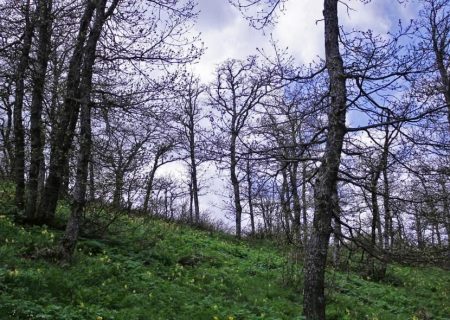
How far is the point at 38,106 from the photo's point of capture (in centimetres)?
1259

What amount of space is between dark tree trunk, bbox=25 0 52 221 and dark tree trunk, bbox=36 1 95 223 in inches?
11.1

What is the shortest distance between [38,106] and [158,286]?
20.6ft

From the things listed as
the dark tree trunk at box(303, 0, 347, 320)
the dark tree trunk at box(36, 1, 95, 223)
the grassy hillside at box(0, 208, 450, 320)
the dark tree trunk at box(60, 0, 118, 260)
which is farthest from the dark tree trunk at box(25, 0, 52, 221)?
the dark tree trunk at box(303, 0, 347, 320)

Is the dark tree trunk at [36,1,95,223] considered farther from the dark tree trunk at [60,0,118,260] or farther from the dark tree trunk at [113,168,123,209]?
the dark tree trunk at [113,168,123,209]

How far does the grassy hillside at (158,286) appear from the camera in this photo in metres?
7.81

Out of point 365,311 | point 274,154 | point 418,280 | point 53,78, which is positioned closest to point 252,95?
point 418,280

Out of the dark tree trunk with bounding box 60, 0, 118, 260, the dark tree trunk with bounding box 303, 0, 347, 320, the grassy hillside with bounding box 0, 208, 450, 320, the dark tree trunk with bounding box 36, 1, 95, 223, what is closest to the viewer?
the dark tree trunk with bounding box 303, 0, 347, 320

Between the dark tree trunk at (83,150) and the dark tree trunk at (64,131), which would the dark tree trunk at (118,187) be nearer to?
the dark tree trunk at (83,150)

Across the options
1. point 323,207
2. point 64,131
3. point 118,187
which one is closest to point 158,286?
point 118,187

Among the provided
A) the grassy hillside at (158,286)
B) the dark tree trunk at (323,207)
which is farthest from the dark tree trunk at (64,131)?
the dark tree trunk at (323,207)

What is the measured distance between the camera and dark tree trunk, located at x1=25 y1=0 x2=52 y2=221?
11.9 m

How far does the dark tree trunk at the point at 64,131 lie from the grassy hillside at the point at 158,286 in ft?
3.51

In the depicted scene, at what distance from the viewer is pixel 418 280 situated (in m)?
20.1

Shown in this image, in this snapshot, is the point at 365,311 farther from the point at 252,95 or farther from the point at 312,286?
the point at 252,95
